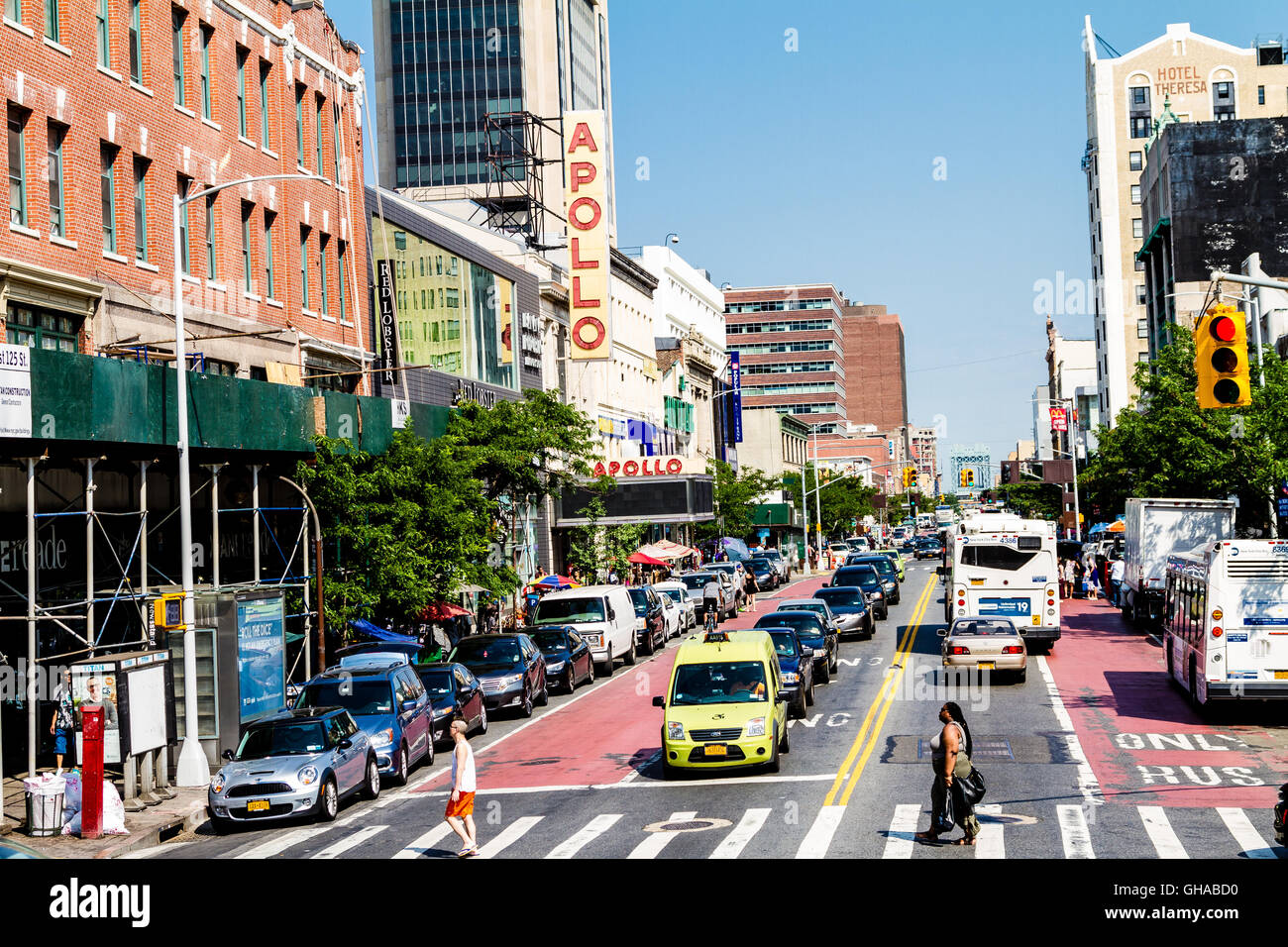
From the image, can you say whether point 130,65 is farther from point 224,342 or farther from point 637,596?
point 637,596

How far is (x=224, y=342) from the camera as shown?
3538 cm

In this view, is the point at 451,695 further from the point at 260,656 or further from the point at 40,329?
the point at 40,329

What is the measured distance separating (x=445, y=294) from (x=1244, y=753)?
35625mm

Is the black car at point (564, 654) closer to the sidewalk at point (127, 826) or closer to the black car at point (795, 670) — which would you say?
the black car at point (795, 670)

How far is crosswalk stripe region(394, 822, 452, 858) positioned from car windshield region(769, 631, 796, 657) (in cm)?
1255

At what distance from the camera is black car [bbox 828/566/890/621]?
51.1m

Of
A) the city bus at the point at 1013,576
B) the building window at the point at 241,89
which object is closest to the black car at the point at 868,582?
the city bus at the point at 1013,576

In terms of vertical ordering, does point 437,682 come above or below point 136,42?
below

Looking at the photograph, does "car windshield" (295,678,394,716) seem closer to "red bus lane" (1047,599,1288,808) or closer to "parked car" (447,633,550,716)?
"parked car" (447,633,550,716)

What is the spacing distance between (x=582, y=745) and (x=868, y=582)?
26590mm

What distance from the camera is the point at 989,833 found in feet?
53.9

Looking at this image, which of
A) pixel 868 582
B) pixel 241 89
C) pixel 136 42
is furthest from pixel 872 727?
pixel 868 582
